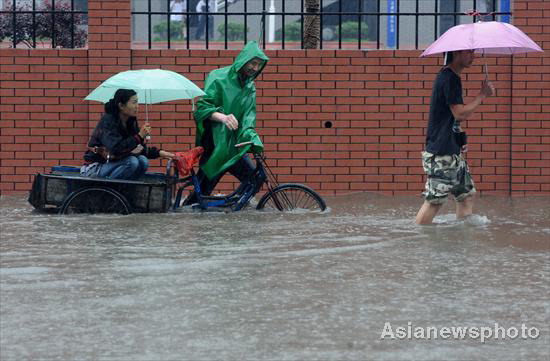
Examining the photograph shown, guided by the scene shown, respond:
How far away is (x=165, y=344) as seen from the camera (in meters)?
5.29

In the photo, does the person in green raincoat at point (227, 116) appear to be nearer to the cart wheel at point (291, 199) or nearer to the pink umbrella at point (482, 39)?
the cart wheel at point (291, 199)

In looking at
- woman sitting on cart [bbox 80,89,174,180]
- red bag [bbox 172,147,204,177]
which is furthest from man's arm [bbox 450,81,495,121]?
woman sitting on cart [bbox 80,89,174,180]

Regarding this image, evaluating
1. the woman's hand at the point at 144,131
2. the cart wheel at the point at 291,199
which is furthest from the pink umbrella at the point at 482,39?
the woman's hand at the point at 144,131

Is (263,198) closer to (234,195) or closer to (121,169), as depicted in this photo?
(234,195)

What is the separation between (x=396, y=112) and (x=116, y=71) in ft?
10.1

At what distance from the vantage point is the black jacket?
10040 millimetres

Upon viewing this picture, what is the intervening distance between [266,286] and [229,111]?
394 cm

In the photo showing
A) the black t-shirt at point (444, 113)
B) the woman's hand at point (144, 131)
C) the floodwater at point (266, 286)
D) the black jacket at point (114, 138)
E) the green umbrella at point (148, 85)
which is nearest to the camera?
the floodwater at point (266, 286)

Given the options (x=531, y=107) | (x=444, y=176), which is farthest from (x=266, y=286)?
(x=531, y=107)

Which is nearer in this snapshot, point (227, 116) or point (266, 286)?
point (266, 286)

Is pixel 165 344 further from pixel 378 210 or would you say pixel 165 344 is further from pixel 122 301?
pixel 378 210

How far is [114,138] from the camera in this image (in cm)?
1003

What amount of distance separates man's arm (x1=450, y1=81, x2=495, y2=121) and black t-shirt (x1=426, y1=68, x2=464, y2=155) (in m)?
0.05

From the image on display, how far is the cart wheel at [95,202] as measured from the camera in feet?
32.6
